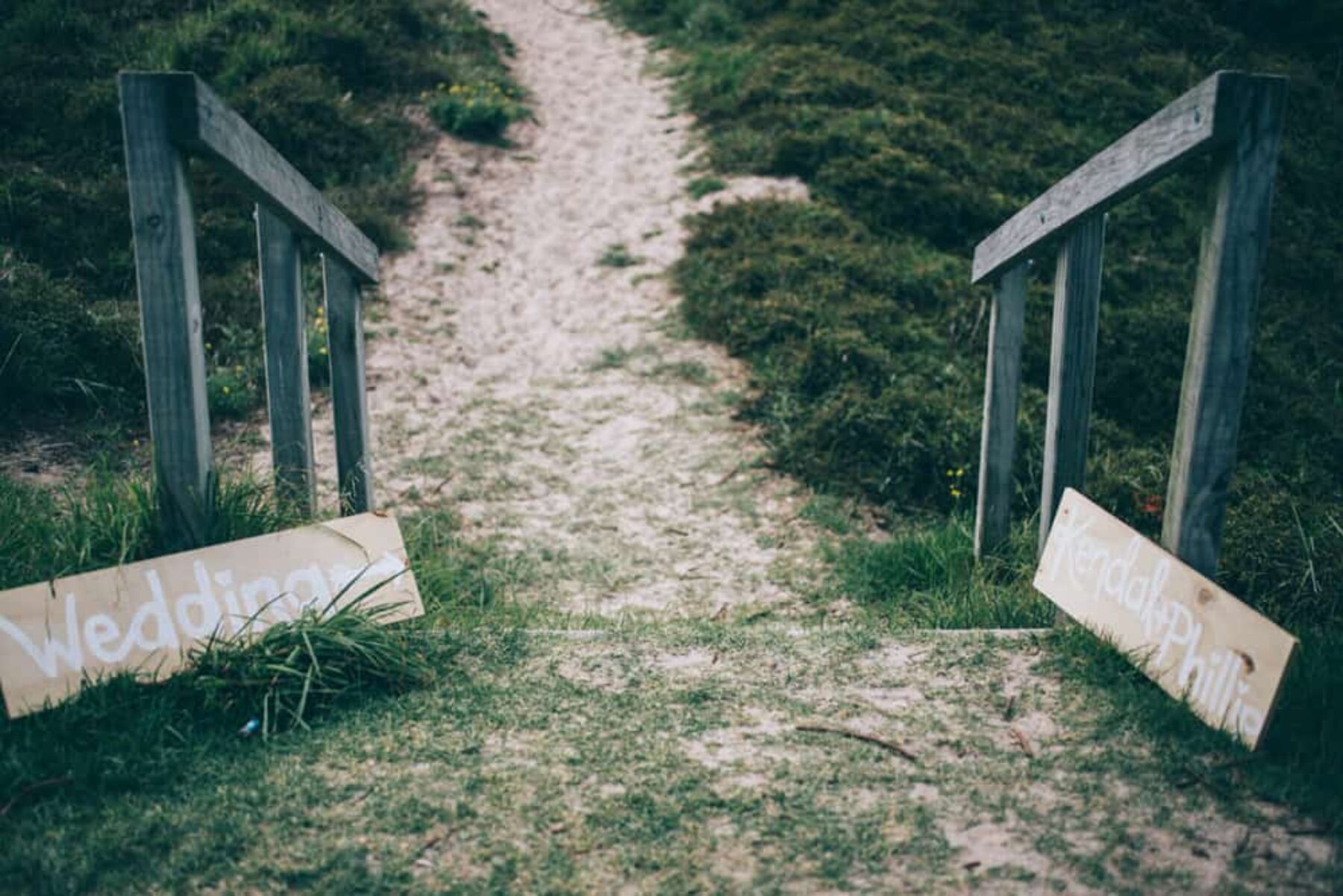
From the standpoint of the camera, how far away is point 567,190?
916cm

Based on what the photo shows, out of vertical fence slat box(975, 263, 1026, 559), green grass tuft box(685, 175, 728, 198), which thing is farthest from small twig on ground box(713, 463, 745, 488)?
green grass tuft box(685, 175, 728, 198)

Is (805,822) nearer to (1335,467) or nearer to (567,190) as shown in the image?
(1335,467)

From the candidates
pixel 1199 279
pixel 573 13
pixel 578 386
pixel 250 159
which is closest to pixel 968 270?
pixel 578 386

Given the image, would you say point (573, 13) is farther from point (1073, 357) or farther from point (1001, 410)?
point (1073, 357)

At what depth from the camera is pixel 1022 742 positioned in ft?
7.47

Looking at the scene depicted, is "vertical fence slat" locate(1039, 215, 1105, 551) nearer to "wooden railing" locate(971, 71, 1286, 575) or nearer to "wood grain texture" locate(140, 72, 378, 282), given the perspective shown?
"wooden railing" locate(971, 71, 1286, 575)

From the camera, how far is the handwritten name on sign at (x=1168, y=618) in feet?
7.04

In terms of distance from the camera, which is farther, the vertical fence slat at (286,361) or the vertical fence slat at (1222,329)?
the vertical fence slat at (286,361)

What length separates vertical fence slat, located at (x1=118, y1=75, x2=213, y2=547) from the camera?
236cm

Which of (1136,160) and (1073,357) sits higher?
(1136,160)

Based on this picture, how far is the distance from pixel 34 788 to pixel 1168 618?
8.43ft

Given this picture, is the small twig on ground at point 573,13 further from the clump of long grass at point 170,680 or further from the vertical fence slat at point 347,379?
the clump of long grass at point 170,680

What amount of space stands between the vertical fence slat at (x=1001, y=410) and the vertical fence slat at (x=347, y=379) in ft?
7.93

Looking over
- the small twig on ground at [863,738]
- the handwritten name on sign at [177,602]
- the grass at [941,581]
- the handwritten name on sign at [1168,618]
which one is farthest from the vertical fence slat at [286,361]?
the handwritten name on sign at [1168,618]
